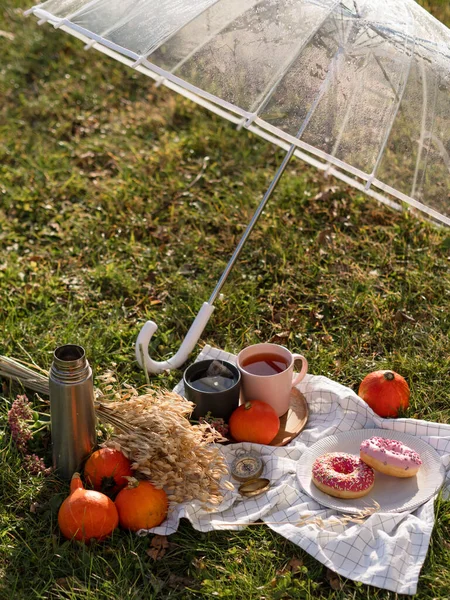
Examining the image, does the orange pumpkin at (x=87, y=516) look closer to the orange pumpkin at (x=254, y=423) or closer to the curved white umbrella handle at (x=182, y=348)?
the orange pumpkin at (x=254, y=423)

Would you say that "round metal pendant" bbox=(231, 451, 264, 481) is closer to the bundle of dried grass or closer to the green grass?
the green grass

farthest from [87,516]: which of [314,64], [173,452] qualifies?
[314,64]

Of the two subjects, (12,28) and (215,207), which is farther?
(12,28)

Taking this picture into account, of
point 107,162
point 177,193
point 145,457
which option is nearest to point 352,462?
point 145,457

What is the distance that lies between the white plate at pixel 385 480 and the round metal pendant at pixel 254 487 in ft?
0.52

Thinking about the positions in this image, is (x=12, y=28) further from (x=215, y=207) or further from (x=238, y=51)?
(x=238, y=51)

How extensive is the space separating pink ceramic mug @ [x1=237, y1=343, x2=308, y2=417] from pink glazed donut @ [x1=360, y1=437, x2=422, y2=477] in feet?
1.68

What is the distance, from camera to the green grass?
307 centimetres

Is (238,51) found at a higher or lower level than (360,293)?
higher

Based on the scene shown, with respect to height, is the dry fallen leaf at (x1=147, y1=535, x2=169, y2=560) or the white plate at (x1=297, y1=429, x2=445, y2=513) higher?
the white plate at (x1=297, y1=429, x2=445, y2=513)

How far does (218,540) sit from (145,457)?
468mm

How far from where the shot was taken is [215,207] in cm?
551

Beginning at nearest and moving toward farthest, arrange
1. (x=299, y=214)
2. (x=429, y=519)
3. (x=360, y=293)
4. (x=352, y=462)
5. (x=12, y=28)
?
(x=429, y=519)
(x=352, y=462)
(x=360, y=293)
(x=299, y=214)
(x=12, y=28)

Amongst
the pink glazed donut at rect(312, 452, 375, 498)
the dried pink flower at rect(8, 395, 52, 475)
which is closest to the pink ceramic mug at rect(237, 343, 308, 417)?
the pink glazed donut at rect(312, 452, 375, 498)
